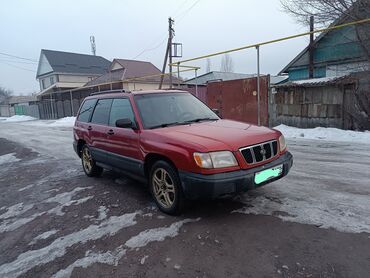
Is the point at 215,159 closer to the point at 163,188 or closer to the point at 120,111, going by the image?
the point at 163,188

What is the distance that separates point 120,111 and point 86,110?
1.70 metres

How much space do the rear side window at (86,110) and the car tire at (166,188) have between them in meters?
2.64

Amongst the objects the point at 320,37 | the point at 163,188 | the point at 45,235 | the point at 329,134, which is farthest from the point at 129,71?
the point at 45,235

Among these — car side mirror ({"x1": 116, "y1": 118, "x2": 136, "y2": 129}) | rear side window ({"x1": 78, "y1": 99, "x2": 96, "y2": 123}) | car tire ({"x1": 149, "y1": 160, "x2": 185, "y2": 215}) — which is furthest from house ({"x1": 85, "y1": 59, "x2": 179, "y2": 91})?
car tire ({"x1": 149, "y1": 160, "x2": 185, "y2": 215})

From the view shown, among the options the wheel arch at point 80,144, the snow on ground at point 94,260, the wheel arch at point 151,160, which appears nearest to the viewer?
the snow on ground at point 94,260

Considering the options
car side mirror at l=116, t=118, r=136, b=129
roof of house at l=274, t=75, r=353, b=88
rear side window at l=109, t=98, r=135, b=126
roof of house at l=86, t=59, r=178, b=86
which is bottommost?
car side mirror at l=116, t=118, r=136, b=129

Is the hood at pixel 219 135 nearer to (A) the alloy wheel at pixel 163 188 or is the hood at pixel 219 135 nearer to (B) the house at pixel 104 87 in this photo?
(A) the alloy wheel at pixel 163 188

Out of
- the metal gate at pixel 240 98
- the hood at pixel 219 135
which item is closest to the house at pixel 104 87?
the metal gate at pixel 240 98

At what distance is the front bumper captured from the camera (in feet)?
11.5

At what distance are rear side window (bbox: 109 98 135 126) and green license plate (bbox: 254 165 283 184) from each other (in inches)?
81.0

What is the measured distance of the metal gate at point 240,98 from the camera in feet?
40.9

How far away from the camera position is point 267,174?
12.7ft

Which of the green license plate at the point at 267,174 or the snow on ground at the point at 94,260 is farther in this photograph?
the green license plate at the point at 267,174

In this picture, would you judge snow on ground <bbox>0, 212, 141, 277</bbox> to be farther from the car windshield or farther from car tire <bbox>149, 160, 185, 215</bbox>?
the car windshield
